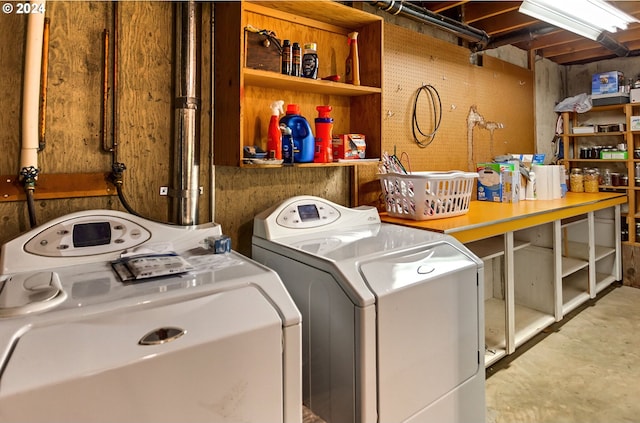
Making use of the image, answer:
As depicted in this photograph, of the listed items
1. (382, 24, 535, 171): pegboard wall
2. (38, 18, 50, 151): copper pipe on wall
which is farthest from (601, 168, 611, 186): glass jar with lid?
(38, 18, 50, 151): copper pipe on wall

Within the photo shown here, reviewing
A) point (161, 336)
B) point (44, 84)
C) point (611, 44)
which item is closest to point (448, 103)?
point (611, 44)

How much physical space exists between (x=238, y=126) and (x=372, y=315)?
1.01 m

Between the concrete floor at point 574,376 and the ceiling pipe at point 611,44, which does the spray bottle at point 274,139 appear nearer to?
the concrete floor at point 574,376

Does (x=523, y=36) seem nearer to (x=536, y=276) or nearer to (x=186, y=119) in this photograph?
(x=536, y=276)

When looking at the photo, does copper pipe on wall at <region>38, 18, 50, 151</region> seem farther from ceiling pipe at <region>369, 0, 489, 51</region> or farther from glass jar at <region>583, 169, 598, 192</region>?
glass jar at <region>583, 169, 598, 192</region>

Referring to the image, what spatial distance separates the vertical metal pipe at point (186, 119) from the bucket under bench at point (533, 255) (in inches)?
47.6

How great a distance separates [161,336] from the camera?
1.02 m

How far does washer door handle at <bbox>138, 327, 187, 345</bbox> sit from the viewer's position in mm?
1001

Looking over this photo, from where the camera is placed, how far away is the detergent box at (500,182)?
322cm

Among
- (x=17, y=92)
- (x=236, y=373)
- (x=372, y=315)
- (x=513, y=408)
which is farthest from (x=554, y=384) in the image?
(x=17, y=92)

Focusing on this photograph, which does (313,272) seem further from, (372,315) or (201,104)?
(201,104)

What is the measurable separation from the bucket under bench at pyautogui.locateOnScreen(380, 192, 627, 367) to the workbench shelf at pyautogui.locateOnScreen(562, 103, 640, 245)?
212 mm

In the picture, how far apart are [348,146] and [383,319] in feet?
3.70

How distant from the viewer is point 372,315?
144cm
